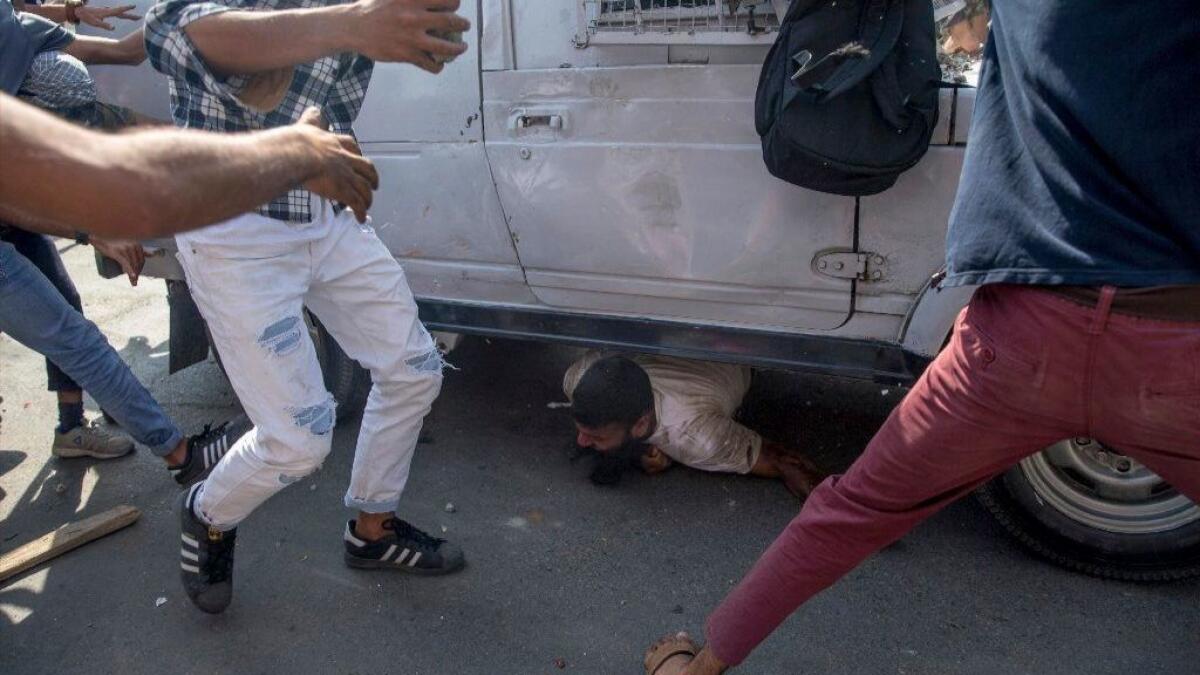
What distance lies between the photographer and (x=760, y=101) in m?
2.48

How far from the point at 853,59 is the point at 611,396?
1.33 metres

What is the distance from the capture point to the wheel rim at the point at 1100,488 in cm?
270

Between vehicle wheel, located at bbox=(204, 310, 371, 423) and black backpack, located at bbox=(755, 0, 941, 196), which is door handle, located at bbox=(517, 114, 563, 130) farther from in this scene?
vehicle wheel, located at bbox=(204, 310, 371, 423)

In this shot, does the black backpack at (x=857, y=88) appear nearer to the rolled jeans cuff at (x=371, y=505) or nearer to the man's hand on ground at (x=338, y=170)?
the man's hand on ground at (x=338, y=170)

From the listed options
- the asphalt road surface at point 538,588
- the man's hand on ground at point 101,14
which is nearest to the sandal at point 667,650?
the asphalt road surface at point 538,588

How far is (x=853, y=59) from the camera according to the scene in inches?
90.0

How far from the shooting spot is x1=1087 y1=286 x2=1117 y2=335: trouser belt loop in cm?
148

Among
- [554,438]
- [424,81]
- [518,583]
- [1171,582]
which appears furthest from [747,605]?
[424,81]

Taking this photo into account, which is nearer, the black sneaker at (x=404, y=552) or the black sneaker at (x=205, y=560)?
the black sneaker at (x=205, y=560)

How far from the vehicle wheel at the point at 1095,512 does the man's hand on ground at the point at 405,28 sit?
6.53ft

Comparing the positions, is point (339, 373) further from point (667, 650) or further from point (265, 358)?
point (667, 650)

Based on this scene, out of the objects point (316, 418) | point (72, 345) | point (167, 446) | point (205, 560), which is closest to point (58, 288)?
point (72, 345)

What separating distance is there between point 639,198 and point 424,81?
0.86 m

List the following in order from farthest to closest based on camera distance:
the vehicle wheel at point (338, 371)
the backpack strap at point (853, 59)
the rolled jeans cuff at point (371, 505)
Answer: the vehicle wheel at point (338, 371), the rolled jeans cuff at point (371, 505), the backpack strap at point (853, 59)
